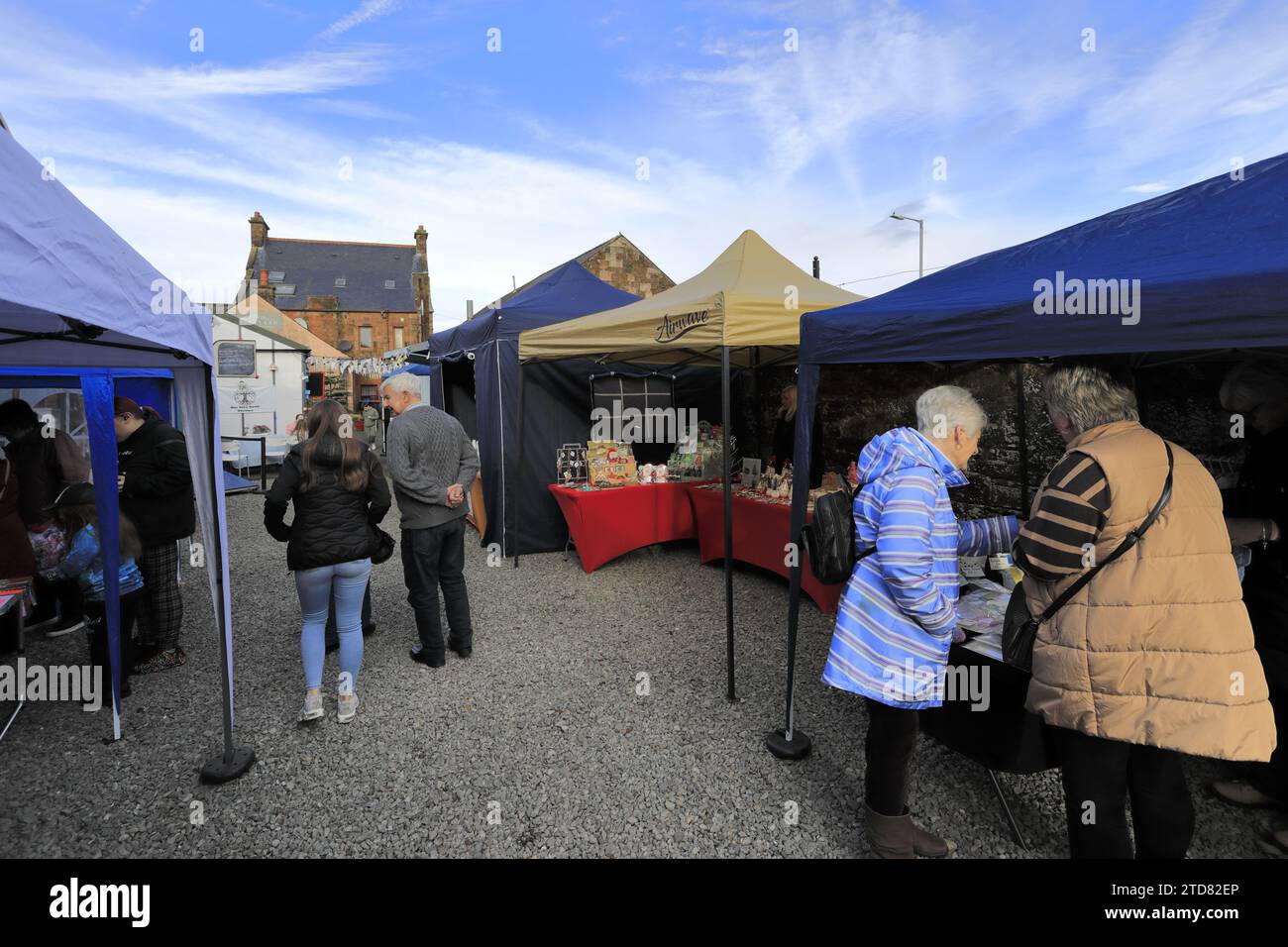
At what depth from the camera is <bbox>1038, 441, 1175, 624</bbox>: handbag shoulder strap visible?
159 cm

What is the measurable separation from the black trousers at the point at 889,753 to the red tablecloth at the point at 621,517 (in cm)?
396

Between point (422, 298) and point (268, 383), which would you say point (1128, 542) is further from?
point (422, 298)

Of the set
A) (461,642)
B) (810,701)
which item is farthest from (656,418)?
(810,701)

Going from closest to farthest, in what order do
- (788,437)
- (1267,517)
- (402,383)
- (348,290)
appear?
(1267,517), (402,383), (788,437), (348,290)

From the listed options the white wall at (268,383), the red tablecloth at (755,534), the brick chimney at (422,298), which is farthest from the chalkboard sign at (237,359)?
the brick chimney at (422,298)

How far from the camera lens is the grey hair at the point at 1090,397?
68.2 inches

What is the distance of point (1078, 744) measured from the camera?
1.69 metres

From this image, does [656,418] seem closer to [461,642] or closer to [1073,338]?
[461,642]

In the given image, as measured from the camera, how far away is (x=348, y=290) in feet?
135

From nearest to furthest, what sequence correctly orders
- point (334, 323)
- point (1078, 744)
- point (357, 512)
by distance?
point (1078, 744) → point (357, 512) → point (334, 323)

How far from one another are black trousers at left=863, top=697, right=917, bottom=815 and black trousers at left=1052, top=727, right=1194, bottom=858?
43cm

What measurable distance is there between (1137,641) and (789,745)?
67.5 inches

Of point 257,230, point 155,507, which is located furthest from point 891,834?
point 257,230

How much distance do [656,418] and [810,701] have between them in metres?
4.71
